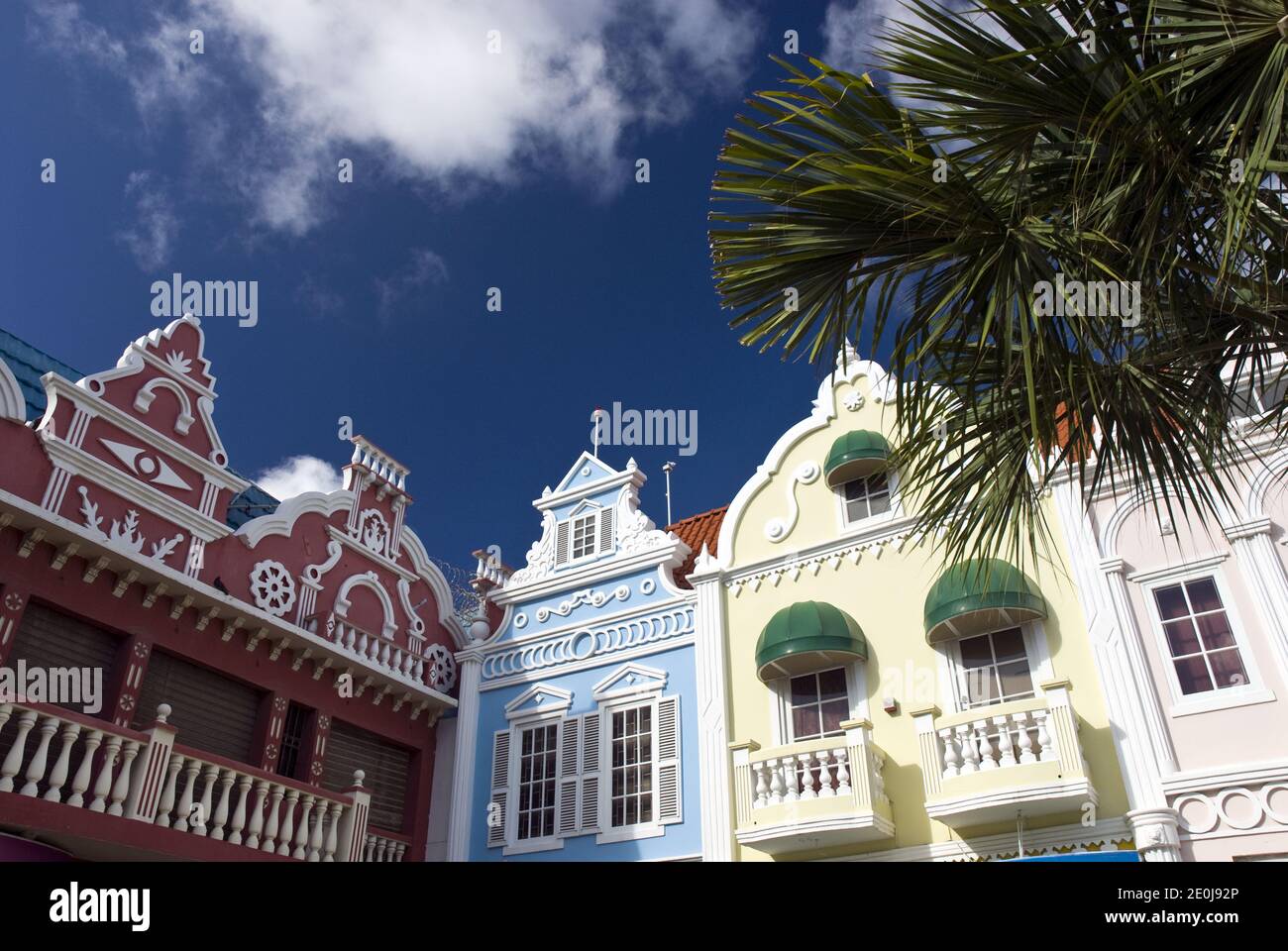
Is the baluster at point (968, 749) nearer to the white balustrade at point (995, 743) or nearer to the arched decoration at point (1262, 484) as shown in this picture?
the white balustrade at point (995, 743)

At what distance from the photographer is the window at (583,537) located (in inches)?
667

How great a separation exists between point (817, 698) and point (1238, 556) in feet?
17.9

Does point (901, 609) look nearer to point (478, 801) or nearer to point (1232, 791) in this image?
point (1232, 791)

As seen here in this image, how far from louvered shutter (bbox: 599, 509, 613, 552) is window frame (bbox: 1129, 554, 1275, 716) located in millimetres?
8193

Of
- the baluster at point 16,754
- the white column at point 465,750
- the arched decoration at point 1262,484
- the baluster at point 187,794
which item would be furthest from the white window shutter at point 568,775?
the arched decoration at point 1262,484

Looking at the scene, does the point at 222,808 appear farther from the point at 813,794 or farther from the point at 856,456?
the point at 856,456

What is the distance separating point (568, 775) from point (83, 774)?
676cm

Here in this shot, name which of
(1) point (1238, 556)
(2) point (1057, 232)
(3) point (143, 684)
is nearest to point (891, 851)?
(1) point (1238, 556)

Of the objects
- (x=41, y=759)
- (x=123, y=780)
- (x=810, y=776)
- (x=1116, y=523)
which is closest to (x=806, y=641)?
(x=810, y=776)

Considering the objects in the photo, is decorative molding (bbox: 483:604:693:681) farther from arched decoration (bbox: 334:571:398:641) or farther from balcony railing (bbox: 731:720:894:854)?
balcony railing (bbox: 731:720:894:854)

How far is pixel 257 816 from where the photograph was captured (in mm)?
12203

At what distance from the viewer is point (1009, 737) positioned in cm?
1116

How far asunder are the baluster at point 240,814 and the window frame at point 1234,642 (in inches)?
436

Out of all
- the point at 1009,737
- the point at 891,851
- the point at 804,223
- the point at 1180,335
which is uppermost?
the point at 804,223
